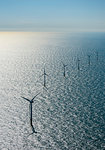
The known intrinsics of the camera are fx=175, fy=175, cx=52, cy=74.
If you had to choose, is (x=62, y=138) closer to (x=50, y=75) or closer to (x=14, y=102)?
(x=14, y=102)

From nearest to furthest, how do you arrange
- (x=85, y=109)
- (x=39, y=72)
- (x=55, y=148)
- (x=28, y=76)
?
(x=55, y=148) → (x=85, y=109) → (x=28, y=76) → (x=39, y=72)

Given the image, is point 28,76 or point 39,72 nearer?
point 28,76

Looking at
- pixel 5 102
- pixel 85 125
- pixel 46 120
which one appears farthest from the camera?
pixel 5 102

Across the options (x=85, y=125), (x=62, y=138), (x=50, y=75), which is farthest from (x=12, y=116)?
(x=50, y=75)

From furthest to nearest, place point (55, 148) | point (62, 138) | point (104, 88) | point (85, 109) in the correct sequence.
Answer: point (104, 88)
point (85, 109)
point (62, 138)
point (55, 148)

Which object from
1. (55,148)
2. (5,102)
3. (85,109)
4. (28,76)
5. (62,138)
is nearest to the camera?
(55,148)

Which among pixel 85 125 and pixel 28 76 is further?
pixel 28 76

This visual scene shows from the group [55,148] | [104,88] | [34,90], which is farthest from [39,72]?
[55,148]

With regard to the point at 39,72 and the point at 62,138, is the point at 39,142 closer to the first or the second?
the point at 62,138
